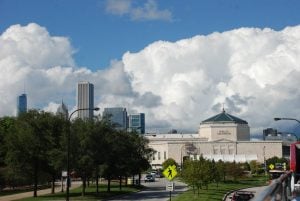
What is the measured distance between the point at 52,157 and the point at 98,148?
16.3 feet

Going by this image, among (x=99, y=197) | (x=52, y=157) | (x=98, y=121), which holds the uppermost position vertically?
(x=98, y=121)

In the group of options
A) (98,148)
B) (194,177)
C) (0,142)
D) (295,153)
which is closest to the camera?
(295,153)

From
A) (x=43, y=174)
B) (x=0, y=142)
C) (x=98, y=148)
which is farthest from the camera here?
(x=0, y=142)

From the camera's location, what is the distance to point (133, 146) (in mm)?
79375

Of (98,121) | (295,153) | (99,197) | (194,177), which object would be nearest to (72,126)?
(98,121)

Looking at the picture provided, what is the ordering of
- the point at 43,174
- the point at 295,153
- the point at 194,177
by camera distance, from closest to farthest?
the point at 295,153 → the point at 194,177 → the point at 43,174

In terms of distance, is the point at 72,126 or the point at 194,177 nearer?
the point at 194,177

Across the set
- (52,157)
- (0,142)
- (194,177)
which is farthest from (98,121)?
(0,142)

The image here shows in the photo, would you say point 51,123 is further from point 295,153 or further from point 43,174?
point 295,153

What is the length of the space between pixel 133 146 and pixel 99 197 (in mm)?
20618

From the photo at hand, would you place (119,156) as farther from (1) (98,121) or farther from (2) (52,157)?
(2) (52,157)

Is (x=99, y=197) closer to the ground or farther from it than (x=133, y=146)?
closer to the ground

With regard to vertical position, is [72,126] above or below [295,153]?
above

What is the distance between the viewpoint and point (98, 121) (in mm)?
64000
